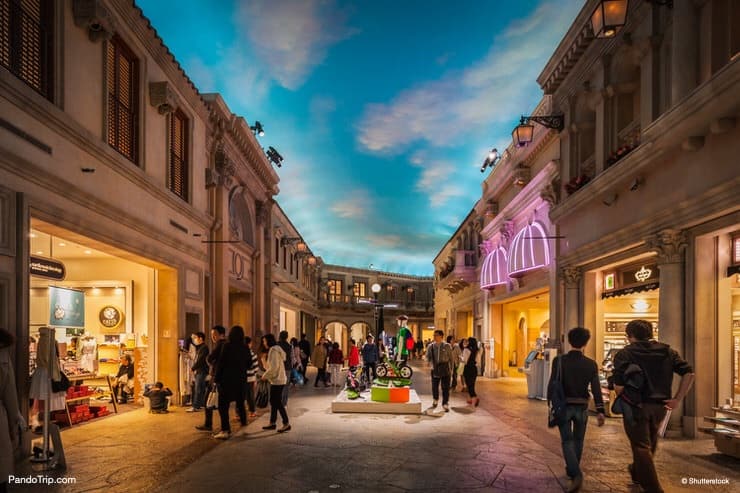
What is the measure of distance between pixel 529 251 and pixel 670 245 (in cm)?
820

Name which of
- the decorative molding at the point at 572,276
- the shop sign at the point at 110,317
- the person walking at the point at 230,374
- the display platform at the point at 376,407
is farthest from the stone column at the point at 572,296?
the shop sign at the point at 110,317

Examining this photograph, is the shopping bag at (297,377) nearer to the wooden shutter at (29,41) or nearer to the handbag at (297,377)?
the handbag at (297,377)

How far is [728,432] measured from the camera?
788 cm

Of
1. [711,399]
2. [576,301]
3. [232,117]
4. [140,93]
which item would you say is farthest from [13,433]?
[232,117]

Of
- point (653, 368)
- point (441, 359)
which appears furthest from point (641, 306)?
point (653, 368)

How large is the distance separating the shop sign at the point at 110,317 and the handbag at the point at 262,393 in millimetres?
3442

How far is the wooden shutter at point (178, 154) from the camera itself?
13.8 meters

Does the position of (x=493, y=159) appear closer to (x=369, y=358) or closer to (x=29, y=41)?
(x=369, y=358)

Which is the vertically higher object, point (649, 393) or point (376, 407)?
Result: point (649, 393)

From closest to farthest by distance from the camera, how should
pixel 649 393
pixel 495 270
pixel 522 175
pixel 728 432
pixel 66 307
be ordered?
pixel 649 393
pixel 728 432
pixel 66 307
pixel 522 175
pixel 495 270

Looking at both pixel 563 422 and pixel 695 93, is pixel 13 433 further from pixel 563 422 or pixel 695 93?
pixel 695 93

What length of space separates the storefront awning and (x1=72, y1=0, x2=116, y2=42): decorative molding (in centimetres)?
1533

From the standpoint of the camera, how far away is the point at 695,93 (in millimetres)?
8078

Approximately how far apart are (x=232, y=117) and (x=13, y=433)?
536 inches
